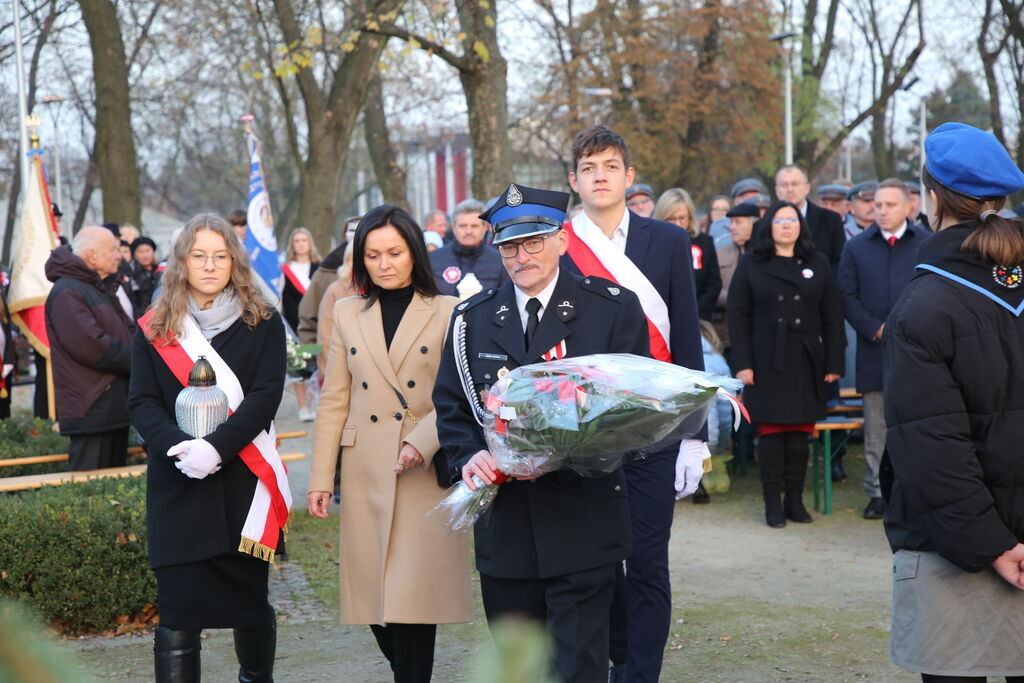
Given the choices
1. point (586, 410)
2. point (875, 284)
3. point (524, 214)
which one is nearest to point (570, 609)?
point (586, 410)

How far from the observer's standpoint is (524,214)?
382 cm

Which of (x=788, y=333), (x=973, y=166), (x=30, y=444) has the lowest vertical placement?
(x=30, y=444)

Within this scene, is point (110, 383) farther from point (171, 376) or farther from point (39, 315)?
point (171, 376)

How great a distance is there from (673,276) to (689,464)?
0.77m

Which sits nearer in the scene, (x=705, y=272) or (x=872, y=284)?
(x=872, y=284)

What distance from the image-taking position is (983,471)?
315 cm

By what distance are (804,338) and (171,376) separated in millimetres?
5058

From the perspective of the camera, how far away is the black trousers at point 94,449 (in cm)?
797

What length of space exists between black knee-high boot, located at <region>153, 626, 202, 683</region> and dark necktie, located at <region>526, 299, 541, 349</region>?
68.4 inches

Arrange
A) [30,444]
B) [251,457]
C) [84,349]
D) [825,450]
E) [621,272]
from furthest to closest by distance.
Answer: [30,444]
[825,450]
[84,349]
[621,272]
[251,457]

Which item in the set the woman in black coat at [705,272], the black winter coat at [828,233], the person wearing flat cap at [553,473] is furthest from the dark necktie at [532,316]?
the black winter coat at [828,233]

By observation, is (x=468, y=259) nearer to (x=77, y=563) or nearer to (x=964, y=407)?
(x=77, y=563)

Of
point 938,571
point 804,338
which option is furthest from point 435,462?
point 804,338

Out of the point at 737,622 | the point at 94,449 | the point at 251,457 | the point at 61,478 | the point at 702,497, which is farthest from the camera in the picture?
the point at 702,497
